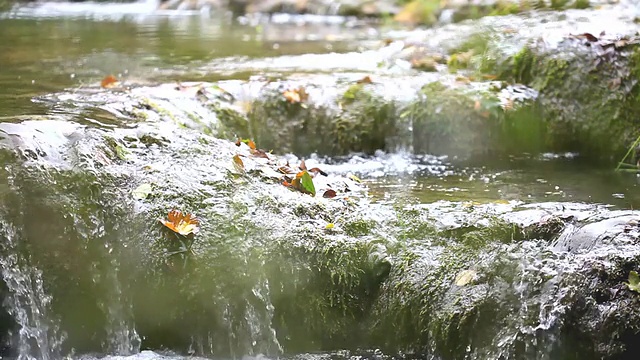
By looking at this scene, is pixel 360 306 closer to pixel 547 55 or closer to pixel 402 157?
pixel 402 157

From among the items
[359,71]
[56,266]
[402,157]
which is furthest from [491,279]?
[359,71]

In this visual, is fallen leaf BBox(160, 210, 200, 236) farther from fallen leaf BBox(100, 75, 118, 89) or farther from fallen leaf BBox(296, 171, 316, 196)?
fallen leaf BBox(100, 75, 118, 89)

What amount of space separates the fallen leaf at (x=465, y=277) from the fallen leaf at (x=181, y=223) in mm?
1230

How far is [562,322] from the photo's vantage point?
2729mm

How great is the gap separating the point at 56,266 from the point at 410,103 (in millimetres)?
3154

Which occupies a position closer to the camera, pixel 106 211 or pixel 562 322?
pixel 562 322

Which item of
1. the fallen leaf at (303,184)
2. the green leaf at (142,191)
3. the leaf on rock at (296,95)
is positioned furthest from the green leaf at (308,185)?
the leaf on rock at (296,95)

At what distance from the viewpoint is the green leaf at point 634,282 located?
270cm

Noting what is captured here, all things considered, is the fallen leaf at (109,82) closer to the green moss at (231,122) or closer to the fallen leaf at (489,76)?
the green moss at (231,122)

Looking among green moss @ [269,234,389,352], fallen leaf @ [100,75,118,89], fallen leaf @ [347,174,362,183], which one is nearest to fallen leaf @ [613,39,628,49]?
fallen leaf @ [347,174,362,183]

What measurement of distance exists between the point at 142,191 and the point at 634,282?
2.24m

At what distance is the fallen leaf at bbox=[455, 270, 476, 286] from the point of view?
9.77 feet

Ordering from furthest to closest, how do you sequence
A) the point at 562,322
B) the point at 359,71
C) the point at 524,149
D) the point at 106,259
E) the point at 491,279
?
the point at 359,71 < the point at 524,149 < the point at 106,259 < the point at 491,279 < the point at 562,322

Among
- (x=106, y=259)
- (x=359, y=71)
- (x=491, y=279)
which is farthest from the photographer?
(x=359, y=71)
